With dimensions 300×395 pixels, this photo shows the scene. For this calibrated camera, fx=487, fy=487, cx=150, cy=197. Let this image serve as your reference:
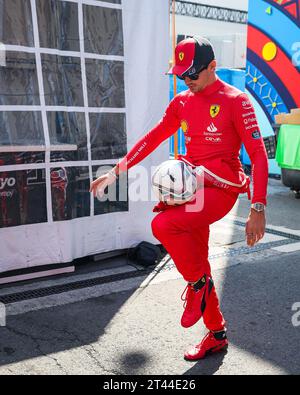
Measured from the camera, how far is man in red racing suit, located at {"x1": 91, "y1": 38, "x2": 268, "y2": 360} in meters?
2.79

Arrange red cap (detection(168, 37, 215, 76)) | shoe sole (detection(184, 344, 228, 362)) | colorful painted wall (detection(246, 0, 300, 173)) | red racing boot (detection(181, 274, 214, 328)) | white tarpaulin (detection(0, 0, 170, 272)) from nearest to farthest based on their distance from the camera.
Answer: red cap (detection(168, 37, 215, 76)) < red racing boot (detection(181, 274, 214, 328)) < shoe sole (detection(184, 344, 228, 362)) < white tarpaulin (detection(0, 0, 170, 272)) < colorful painted wall (detection(246, 0, 300, 173))

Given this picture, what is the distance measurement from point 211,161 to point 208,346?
1191 mm

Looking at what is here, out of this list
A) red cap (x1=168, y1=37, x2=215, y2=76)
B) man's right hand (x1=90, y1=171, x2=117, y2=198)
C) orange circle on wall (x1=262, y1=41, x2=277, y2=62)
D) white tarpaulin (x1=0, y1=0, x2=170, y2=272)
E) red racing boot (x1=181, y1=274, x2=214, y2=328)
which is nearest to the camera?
red cap (x1=168, y1=37, x2=215, y2=76)

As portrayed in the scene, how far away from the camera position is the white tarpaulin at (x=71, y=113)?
4184 mm

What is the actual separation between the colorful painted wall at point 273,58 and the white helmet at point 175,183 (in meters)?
7.66

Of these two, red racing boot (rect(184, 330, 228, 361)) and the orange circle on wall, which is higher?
the orange circle on wall

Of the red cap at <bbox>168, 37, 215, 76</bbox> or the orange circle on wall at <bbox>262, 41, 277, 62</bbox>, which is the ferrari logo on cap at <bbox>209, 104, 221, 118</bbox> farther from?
the orange circle on wall at <bbox>262, 41, 277, 62</bbox>

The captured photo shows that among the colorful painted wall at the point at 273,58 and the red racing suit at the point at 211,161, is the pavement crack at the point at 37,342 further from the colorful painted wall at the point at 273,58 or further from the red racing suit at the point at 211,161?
the colorful painted wall at the point at 273,58

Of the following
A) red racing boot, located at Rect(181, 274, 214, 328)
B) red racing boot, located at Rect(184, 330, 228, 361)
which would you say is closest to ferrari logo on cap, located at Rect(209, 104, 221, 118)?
red racing boot, located at Rect(181, 274, 214, 328)

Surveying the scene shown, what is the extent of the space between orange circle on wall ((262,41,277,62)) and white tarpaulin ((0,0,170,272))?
5810 millimetres

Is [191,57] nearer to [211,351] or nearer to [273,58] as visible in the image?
[211,351]

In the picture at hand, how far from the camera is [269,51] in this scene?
33.4 ft

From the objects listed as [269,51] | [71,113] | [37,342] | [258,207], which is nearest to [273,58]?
[269,51]
